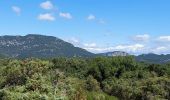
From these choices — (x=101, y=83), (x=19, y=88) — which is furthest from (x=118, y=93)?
(x=19, y=88)

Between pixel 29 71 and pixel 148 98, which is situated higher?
pixel 29 71

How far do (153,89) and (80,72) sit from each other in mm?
60558

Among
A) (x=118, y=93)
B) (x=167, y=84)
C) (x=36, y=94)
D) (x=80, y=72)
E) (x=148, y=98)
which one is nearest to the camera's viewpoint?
(x=36, y=94)

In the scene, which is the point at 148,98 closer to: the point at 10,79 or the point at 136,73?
the point at 10,79

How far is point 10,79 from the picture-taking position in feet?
230

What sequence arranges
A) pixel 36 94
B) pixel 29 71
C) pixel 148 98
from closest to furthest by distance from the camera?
pixel 36 94 → pixel 29 71 → pixel 148 98

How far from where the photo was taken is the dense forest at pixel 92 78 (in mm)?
41278

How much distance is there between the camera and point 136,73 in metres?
144

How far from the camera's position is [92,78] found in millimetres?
140875

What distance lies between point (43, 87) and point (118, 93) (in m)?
74.9

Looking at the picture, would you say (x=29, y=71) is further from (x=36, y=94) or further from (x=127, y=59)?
(x=127, y=59)

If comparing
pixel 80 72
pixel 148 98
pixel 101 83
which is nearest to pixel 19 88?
pixel 148 98

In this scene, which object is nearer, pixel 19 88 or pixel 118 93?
pixel 19 88

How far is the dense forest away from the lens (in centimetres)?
4128
